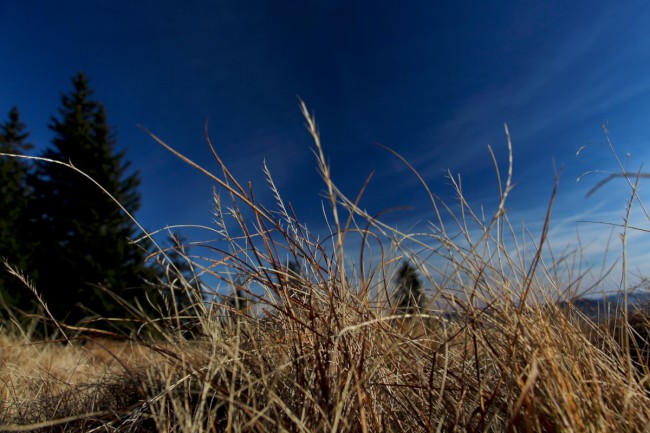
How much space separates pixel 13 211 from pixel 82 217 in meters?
3.03

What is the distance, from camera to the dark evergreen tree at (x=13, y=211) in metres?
15.9

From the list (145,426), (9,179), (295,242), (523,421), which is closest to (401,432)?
(523,421)

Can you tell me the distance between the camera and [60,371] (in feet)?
9.95

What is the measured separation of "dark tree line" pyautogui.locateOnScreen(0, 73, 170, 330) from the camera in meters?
16.1

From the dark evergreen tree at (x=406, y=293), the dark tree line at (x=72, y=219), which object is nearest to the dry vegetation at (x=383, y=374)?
the dark evergreen tree at (x=406, y=293)

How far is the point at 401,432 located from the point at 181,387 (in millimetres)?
646

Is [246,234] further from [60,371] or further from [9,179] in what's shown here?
[9,179]

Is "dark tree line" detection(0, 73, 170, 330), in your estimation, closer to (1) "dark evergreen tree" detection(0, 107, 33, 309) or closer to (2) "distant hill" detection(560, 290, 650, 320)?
(1) "dark evergreen tree" detection(0, 107, 33, 309)

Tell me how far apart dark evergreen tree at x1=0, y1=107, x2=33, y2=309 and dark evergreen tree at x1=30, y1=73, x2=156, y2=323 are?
0.55 m

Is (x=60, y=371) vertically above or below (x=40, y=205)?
below

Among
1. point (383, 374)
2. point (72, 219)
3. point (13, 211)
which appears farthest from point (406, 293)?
point (13, 211)

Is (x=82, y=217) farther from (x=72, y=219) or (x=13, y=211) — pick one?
(x=13, y=211)

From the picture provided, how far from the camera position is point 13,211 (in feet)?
56.4

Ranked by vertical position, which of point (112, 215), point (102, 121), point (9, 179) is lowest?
point (112, 215)
